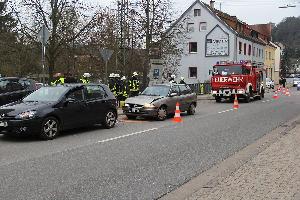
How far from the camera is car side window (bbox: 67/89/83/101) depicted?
11941mm

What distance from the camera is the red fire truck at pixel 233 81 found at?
26.8m

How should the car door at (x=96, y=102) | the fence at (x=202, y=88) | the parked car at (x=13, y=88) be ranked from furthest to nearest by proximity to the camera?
the fence at (x=202, y=88), the parked car at (x=13, y=88), the car door at (x=96, y=102)

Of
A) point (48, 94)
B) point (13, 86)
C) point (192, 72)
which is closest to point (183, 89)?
point (13, 86)

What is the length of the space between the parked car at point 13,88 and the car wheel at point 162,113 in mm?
4679

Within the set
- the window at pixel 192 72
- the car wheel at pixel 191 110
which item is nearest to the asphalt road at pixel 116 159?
the car wheel at pixel 191 110

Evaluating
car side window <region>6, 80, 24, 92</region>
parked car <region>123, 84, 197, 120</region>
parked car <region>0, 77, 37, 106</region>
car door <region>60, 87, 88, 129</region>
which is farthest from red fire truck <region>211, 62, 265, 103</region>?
car door <region>60, 87, 88, 129</region>

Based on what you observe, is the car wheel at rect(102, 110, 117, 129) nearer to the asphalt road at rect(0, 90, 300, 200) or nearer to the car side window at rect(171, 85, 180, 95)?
the asphalt road at rect(0, 90, 300, 200)

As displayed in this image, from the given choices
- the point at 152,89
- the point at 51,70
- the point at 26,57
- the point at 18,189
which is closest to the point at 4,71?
the point at 26,57

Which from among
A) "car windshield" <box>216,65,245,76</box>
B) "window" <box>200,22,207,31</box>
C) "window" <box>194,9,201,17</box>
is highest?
"window" <box>194,9,201,17</box>

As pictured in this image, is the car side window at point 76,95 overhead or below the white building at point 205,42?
below

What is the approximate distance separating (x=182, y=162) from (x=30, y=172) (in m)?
2.78

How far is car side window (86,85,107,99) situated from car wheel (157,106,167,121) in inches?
115

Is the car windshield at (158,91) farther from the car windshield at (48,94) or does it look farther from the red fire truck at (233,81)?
the red fire truck at (233,81)

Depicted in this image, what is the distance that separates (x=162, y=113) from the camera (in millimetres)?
15938
